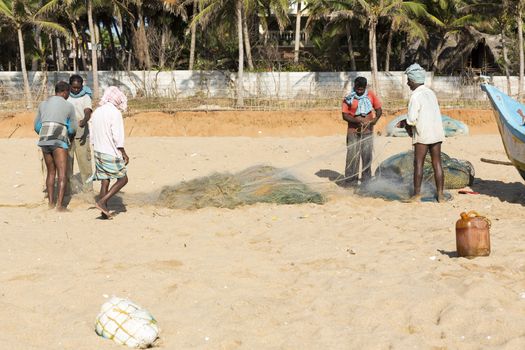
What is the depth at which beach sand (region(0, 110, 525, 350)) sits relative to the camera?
3.91 m

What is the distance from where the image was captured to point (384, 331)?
154 inches

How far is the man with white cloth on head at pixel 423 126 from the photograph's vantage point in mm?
7645

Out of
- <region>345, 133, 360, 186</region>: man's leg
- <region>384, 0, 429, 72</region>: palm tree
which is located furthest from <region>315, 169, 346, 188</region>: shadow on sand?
<region>384, 0, 429, 72</region>: palm tree

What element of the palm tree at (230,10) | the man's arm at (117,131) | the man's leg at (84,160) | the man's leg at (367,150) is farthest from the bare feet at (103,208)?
the palm tree at (230,10)

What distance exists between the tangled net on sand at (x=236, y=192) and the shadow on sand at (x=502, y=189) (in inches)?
86.8

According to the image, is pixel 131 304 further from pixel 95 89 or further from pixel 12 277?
pixel 95 89

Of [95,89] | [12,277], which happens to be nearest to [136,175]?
[12,277]

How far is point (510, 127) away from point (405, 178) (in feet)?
4.57

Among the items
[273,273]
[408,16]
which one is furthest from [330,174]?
[408,16]

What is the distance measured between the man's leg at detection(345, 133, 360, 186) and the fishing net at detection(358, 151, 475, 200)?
27 centimetres

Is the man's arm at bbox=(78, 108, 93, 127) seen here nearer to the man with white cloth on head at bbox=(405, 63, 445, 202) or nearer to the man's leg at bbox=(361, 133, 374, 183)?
the man's leg at bbox=(361, 133, 374, 183)

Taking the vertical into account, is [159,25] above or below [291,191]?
above

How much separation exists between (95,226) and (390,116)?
1330cm

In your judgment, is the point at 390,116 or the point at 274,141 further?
the point at 390,116
